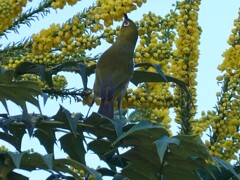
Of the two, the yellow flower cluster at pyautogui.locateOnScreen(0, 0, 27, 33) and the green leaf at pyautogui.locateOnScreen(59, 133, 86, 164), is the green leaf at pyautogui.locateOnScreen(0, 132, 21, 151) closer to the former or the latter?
the green leaf at pyautogui.locateOnScreen(59, 133, 86, 164)

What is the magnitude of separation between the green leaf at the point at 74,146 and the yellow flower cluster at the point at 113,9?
0.96 meters

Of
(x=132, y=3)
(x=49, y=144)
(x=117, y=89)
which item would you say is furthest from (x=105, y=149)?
(x=132, y=3)

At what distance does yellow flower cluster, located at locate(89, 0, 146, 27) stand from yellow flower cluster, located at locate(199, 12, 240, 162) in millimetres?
338

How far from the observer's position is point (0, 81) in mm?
1468

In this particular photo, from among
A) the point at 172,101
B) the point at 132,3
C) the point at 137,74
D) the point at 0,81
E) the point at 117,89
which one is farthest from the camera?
the point at 132,3

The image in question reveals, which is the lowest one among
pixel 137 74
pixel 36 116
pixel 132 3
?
pixel 36 116

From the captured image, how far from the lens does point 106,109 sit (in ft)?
6.08

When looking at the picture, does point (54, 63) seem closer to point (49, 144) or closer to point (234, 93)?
point (234, 93)

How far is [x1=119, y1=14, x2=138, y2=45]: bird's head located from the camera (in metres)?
2.16

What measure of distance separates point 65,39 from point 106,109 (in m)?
0.69

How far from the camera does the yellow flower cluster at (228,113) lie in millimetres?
2113

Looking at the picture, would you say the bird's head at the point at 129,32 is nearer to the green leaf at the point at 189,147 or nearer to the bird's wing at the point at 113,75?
the bird's wing at the point at 113,75

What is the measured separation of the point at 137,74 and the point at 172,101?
0.53 m

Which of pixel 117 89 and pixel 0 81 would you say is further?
pixel 117 89
